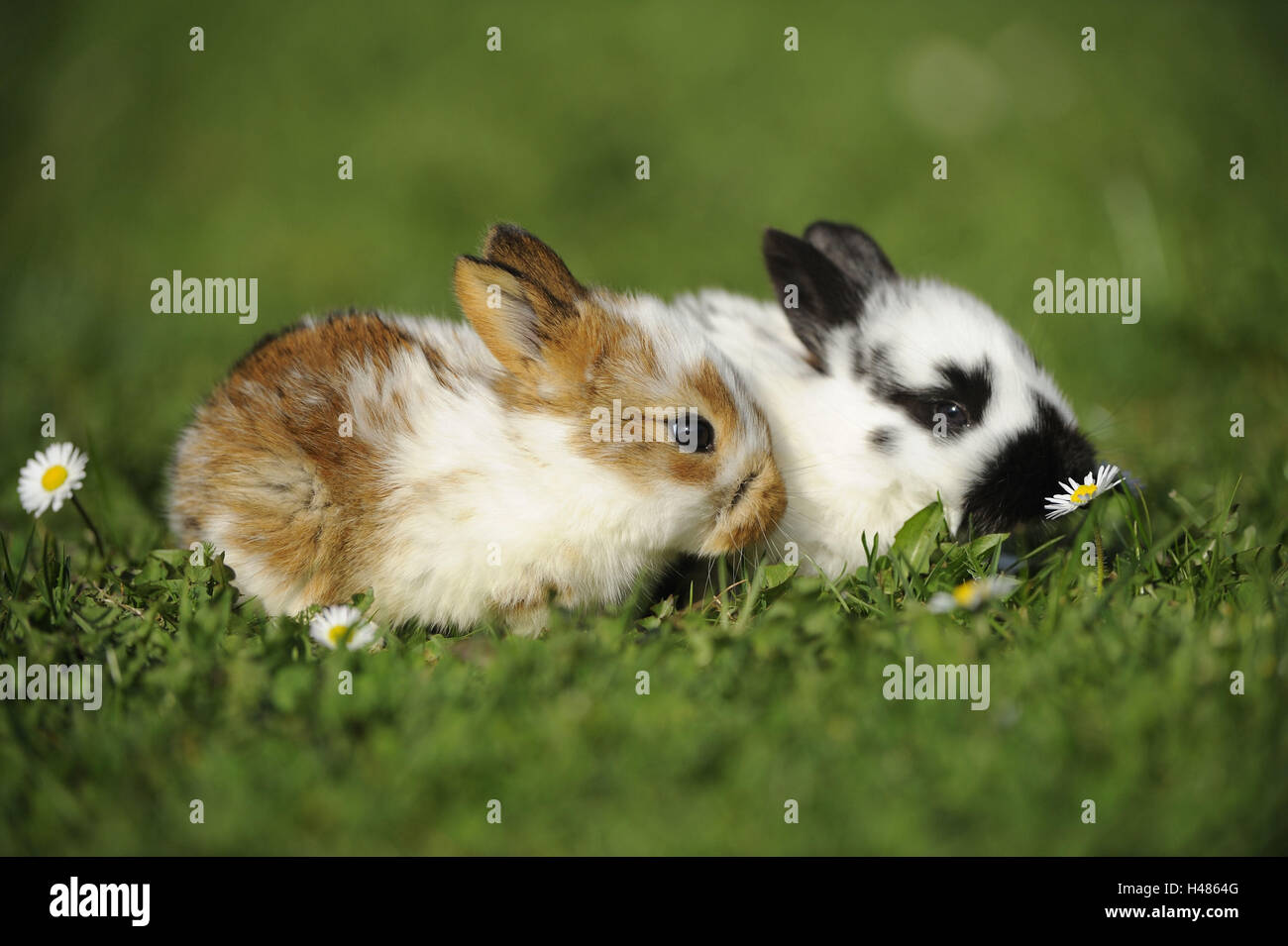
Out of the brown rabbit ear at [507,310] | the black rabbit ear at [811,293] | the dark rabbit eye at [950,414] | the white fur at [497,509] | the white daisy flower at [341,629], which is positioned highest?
the black rabbit ear at [811,293]

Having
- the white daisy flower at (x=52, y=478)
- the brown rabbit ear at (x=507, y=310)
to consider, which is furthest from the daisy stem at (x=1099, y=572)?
the white daisy flower at (x=52, y=478)

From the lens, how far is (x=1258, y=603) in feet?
13.7

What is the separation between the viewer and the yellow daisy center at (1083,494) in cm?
470

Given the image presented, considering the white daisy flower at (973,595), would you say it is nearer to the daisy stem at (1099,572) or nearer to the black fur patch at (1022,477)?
the daisy stem at (1099,572)

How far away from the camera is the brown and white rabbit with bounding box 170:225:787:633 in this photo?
14.5 ft

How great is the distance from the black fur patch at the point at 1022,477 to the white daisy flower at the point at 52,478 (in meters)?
3.93

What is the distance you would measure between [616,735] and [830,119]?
10.2 meters

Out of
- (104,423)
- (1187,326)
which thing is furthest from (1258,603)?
(104,423)

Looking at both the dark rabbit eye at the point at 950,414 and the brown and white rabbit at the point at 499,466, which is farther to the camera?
the dark rabbit eye at the point at 950,414

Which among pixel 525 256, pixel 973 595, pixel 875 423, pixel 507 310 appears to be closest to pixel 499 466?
pixel 507 310

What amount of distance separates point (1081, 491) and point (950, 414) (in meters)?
0.64

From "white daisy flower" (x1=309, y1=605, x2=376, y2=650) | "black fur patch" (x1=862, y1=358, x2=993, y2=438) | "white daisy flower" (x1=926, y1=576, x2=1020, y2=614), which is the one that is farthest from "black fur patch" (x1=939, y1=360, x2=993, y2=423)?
"white daisy flower" (x1=309, y1=605, x2=376, y2=650)

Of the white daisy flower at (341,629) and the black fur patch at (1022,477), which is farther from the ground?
the black fur patch at (1022,477)

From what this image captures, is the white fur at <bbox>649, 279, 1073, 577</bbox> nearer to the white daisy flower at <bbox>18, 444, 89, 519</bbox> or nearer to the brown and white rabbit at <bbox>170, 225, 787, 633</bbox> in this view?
the brown and white rabbit at <bbox>170, 225, 787, 633</bbox>
